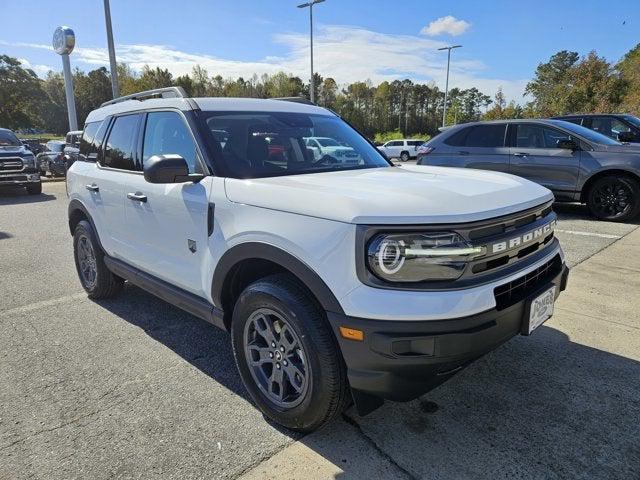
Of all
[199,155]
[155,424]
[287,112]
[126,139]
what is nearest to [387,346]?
[155,424]

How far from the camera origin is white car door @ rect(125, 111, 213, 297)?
2846mm

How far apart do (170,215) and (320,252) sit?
1.39 m

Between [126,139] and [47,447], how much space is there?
93.0 inches

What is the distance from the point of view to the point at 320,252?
82.7 inches

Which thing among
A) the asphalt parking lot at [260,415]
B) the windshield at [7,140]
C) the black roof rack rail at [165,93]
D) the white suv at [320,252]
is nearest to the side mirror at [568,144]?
the asphalt parking lot at [260,415]

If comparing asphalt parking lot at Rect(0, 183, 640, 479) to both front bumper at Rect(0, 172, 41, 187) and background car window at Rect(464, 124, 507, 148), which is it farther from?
front bumper at Rect(0, 172, 41, 187)

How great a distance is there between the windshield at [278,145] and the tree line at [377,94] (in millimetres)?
25586

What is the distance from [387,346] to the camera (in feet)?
6.37

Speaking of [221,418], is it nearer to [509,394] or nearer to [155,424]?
[155,424]

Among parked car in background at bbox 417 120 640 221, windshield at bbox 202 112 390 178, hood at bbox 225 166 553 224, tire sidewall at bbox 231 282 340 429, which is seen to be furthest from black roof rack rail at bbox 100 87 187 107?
parked car in background at bbox 417 120 640 221

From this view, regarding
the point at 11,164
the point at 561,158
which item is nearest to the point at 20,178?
the point at 11,164

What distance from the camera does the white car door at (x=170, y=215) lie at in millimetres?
2846

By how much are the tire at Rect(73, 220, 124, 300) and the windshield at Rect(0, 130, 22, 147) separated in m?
10.6

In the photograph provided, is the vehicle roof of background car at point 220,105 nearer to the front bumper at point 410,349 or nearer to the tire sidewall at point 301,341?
the tire sidewall at point 301,341
